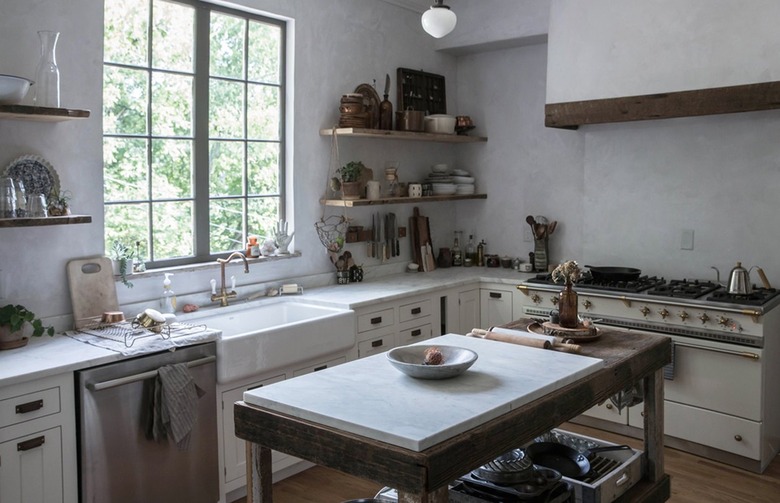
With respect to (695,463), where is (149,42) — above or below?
above

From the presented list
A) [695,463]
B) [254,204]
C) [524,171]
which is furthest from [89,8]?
[695,463]

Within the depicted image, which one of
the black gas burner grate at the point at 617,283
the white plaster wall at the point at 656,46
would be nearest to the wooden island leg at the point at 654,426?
the black gas burner grate at the point at 617,283

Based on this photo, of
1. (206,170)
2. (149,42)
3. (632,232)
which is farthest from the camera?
(632,232)

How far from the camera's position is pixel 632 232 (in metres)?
5.14

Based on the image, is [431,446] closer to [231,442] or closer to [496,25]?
[231,442]

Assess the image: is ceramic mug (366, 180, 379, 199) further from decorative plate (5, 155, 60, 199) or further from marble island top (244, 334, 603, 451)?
marble island top (244, 334, 603, 451)

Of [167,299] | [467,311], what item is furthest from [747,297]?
[167,299]

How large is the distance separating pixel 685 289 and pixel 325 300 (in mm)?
2277

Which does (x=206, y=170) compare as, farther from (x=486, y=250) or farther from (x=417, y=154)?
(x=486, y=250)

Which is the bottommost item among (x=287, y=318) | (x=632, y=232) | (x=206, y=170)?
(x=287, y=318)

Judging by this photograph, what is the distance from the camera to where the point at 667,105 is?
4.46m

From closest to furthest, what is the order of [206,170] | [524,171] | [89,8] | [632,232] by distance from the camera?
[89,8]
[206,170]
[632,232]
[524,171]

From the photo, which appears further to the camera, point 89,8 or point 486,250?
Result: point 486,250

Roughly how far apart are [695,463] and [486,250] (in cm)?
252
